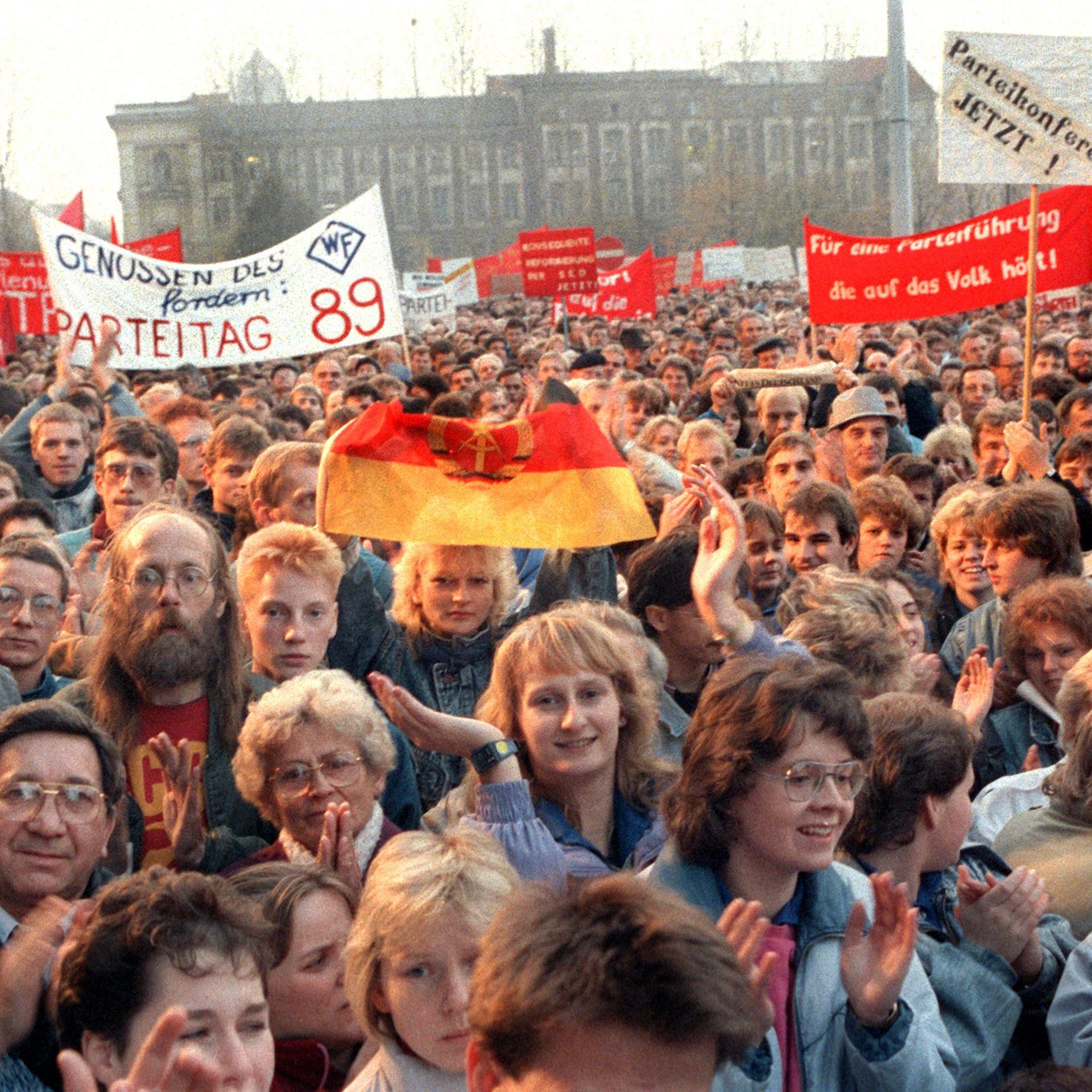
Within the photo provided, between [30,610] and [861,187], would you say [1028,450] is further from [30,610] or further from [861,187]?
[861,187]

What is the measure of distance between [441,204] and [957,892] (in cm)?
8506

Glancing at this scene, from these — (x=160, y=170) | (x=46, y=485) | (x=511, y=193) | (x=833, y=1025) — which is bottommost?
(x=833, y=1025)

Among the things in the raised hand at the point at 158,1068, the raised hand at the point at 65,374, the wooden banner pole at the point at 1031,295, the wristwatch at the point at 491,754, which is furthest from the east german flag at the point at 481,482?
the raised hand at the point at 65,374

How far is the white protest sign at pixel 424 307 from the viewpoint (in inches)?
867

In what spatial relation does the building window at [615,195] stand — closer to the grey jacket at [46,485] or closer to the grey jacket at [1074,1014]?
the grey jacket at [46,485]

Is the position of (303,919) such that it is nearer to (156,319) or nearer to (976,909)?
(976,909)

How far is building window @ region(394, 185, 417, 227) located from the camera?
8588 cm

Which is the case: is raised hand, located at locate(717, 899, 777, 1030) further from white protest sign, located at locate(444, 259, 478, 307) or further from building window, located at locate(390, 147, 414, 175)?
building window, located at locate(390, 147, 414, 175)

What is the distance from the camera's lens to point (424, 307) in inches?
878

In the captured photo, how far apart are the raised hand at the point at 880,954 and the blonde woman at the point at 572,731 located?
0.77 metres

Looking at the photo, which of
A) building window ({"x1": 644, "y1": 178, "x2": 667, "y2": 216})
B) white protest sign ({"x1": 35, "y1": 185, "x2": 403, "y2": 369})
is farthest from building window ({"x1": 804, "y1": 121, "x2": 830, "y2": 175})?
white protest sign ({"x1": 35, "y1": 185, "x2": 403, "y2": 369})

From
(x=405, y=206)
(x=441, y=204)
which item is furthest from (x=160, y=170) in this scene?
(x=441, y=204)

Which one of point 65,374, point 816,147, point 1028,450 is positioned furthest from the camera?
point 816,147

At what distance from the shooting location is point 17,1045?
265 centimetres
